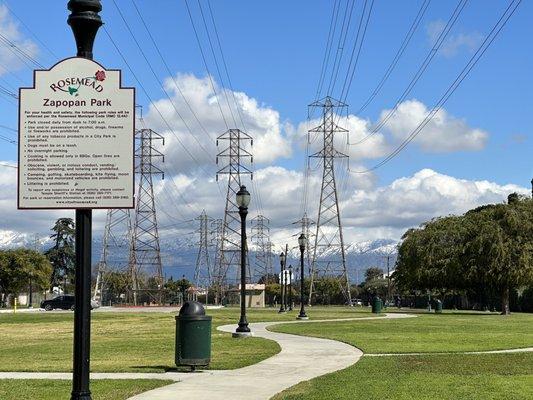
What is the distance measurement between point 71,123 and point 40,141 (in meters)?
0.33

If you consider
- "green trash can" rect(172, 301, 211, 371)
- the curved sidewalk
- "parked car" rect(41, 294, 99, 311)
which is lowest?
"parked car" rect(41, 294, 99, 311)

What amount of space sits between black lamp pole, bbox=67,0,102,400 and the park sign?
0.22 m

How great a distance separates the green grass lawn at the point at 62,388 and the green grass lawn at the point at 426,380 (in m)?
2.45

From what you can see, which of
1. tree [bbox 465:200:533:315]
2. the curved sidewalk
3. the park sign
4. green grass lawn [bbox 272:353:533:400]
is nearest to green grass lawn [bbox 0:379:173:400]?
the curved sidewalk

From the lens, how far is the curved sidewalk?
12750mm

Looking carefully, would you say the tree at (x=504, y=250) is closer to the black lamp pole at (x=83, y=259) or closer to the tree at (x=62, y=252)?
the black lamp pole at (x=83, y=259)

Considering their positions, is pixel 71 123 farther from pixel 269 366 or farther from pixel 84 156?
pixel 269 366

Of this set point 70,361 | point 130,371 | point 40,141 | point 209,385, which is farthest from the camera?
point 70,361

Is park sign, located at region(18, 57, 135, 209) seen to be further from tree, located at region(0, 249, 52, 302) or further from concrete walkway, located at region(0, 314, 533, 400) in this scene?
tree, located at region(0, 249, 52, 302)

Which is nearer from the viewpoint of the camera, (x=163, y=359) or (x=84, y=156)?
(x=84, y=156)

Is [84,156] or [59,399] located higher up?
[84,156]

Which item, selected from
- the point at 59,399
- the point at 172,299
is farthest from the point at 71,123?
the point at 172,299

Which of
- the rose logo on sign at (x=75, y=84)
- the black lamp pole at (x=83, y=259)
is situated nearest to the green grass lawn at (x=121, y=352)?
the black lamp pole at (x=83, y=259)

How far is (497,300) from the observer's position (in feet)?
248
